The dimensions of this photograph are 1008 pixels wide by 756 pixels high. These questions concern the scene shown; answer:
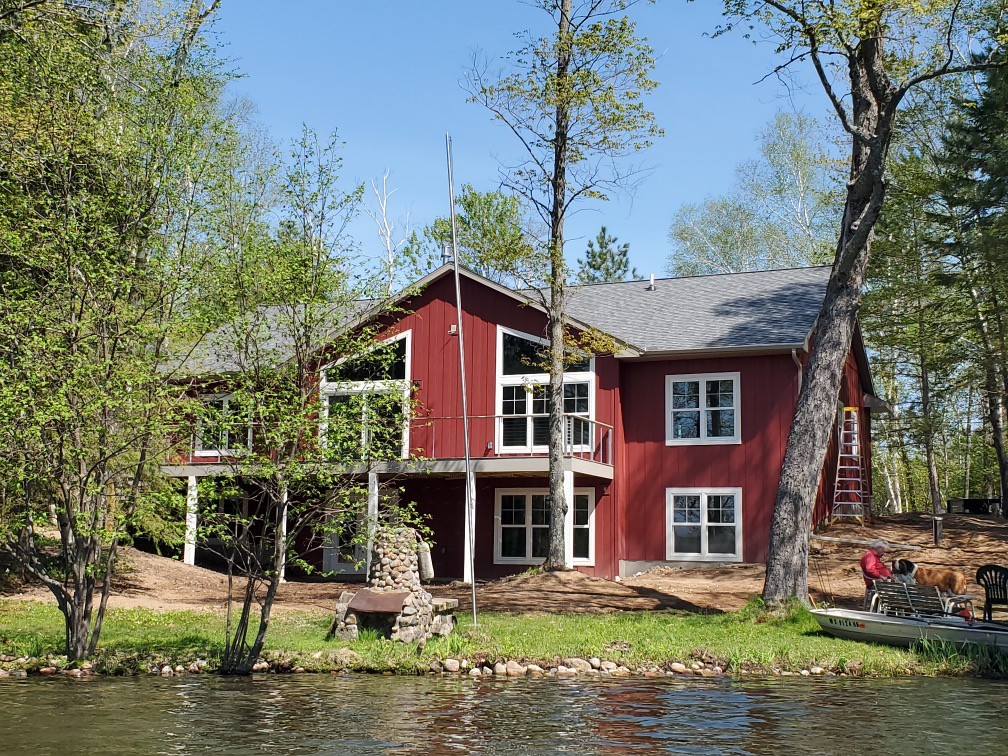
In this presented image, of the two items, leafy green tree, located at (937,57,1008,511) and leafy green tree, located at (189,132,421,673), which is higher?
leafy green tree, located at (937,57,1008,511)

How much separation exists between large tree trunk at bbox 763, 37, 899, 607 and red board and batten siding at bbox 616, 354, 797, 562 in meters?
6.36

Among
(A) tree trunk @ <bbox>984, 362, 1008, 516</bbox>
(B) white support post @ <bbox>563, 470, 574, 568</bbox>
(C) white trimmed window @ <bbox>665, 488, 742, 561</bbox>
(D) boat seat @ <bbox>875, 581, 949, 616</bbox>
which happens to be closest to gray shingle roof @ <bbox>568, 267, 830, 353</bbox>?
(C) white trimmed window @ <bbox>665, 488, 742, 561</bbox>

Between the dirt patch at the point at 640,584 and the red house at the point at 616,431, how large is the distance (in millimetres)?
1242

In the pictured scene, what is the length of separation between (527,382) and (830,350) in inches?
343

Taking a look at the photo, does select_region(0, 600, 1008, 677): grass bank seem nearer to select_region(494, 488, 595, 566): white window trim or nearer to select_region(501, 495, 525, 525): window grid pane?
select_region(494, 488, 595, 566): white window trim

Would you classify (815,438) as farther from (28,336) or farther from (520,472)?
(28,336)

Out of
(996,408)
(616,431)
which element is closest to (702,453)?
(616,431)

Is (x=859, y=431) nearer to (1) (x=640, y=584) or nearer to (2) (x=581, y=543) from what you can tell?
(2) (x=581, y=543)

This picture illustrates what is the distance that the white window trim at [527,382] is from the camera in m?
23.6

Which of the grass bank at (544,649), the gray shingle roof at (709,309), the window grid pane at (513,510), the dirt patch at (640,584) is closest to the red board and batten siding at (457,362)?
the gray shingle roof at (709,309)

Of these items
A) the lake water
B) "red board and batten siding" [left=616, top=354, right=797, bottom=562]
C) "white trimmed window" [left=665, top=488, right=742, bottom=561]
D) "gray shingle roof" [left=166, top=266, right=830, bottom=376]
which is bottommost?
the lake water

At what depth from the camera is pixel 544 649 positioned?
13.5 m

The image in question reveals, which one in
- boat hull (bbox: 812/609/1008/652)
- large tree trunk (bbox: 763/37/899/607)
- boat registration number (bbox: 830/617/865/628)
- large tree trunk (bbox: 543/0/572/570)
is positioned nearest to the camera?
boat hull (bbox: 812/609/1008/652)

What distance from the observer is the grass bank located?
12828 mm
